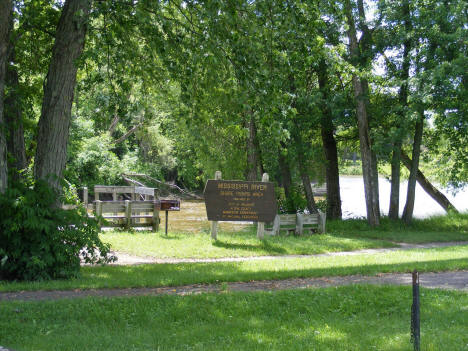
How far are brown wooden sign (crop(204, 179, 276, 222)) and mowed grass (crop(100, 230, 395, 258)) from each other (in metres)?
0.82

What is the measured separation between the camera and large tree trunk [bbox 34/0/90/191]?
10.0 m

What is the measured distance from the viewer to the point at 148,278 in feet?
32.2

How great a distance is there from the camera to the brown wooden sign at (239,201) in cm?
1662

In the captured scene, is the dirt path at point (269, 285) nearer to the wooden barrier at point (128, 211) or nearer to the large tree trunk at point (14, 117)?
the large tree trunk at point (14, 117)

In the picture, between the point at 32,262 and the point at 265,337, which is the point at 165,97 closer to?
the point at 32,262

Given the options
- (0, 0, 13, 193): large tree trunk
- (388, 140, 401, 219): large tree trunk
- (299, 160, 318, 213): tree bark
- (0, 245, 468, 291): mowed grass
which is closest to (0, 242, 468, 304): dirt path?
(0, 245, 468, 291): mowed grass

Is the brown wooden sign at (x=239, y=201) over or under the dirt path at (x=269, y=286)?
over

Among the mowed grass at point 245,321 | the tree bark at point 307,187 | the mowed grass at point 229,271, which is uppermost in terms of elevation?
the tree bark at point 307,187

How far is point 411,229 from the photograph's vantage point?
22.7 metres

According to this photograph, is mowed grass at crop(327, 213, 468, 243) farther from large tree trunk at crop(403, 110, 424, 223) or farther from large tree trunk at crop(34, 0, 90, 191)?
large tree trunk at crop(34, 0, 90, 191)

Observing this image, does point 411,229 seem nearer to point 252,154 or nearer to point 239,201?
point 252,154

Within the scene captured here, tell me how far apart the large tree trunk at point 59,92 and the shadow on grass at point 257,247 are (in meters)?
6.90

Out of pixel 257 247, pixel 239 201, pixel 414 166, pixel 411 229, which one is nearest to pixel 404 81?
pixel 414 166

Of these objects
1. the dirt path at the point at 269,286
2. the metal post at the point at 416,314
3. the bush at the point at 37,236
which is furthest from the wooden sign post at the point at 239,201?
the metal post at the point at 416,314
